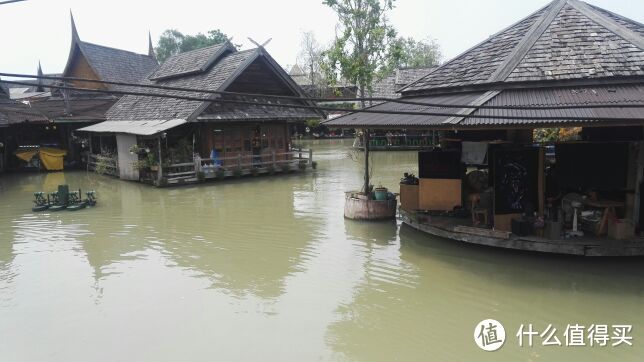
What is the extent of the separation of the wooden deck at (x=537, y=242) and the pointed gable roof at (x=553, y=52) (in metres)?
3.17

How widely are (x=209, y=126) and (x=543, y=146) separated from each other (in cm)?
1477

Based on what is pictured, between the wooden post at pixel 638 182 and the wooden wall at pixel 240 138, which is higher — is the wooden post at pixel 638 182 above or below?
below

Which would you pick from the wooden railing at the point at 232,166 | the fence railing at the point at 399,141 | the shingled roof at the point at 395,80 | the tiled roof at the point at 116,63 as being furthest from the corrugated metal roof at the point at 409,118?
the shingled roof at the point at 395,80

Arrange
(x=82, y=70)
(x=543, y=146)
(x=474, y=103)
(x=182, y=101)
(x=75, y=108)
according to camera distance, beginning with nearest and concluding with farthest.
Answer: (x=474, y=103), (x=543, y=146), (x=182, y=101), (x=75, y=108), (x=82, y=70)

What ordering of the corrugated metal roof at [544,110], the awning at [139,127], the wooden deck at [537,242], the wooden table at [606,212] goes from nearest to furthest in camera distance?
the corrugated metal roof at [544,110] → the wooden deck at [537,242] → the wooden table at [606,212] → the awning at [139,127]

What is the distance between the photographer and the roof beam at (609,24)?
1020cm

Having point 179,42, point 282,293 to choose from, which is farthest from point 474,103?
point 179,42

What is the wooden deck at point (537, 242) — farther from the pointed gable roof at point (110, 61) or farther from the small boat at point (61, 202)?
the pointed gable roof at point (110, 61)

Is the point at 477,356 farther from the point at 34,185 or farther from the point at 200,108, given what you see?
the point at 34,185

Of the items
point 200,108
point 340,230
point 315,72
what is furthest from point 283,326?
point 315,72

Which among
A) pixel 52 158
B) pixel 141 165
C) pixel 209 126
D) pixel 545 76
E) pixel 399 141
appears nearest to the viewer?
pixel 545 76

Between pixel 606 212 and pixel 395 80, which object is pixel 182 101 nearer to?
pixel 606 212

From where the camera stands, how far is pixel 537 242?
898cm

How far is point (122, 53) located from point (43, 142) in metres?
9.26
